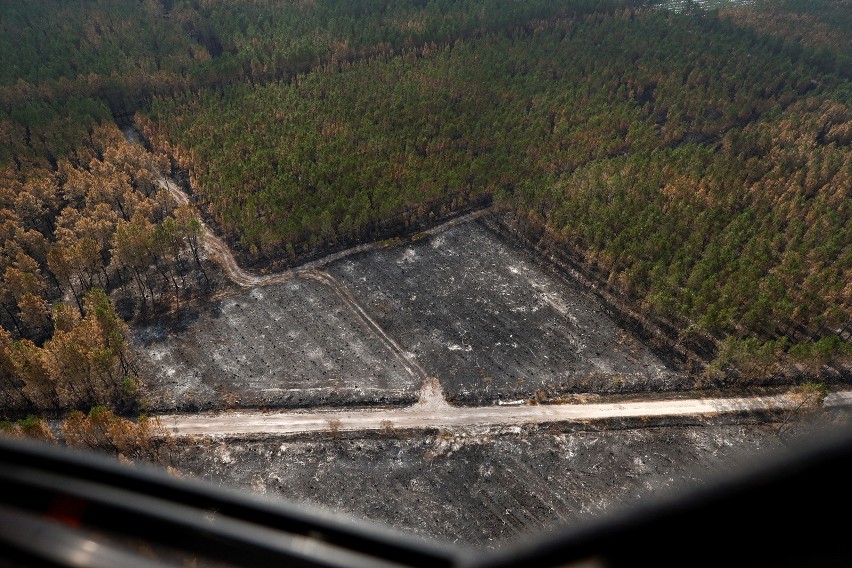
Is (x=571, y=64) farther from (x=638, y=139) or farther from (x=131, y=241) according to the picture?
(x=131, y=241)

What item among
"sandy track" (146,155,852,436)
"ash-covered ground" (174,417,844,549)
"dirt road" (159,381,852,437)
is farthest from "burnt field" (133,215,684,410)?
"ash-covered ground" (174,417,844,549)

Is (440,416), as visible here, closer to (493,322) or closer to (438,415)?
(438,415)

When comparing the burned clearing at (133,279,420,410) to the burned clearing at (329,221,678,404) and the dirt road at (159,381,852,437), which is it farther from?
the burned clearing at (329,221,678,404)

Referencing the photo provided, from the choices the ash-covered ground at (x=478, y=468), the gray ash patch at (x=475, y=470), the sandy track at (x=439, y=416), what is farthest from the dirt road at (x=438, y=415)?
the gray ash patch at (x=475, y=470)

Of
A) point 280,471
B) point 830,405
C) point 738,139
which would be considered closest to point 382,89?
point 738,139

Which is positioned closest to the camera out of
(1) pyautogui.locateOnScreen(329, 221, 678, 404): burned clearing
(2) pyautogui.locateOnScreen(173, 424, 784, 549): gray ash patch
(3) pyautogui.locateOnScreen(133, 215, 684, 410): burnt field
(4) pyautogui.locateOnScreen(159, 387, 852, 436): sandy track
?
(2) pyautogui.locateOnScreen(173, 424, 784, 549): gray ash patch

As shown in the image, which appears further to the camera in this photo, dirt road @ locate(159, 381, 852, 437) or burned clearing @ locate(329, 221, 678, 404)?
burned clearing @ locate(329, 221, 678, 404)

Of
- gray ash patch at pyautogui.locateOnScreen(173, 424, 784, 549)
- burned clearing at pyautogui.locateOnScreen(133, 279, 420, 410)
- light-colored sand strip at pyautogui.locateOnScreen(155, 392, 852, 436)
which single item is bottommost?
gray ash patch at pyautogui.locateOnScreen(173, 424, 784, 549)

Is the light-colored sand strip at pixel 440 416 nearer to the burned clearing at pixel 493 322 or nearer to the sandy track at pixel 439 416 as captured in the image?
the sandy track at pixel 439 416
